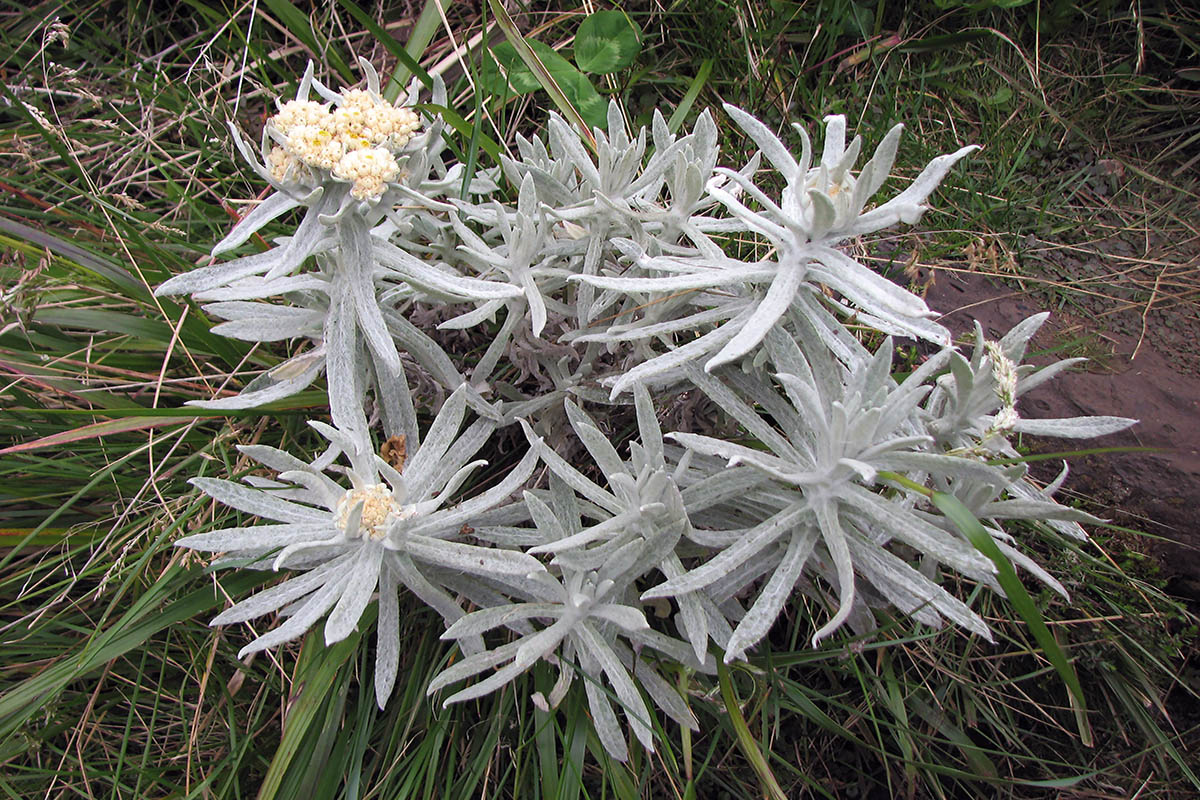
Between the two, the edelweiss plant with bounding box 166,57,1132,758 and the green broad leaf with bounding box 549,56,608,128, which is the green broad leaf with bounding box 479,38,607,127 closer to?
the green broad leaf with bounding box 549,56,608,128

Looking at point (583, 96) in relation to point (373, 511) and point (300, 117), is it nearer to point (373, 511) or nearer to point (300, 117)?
point (300, 117)

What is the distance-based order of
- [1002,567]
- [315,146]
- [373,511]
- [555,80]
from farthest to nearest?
[555,80] < [373,511] < [315,146] < [1002,567]

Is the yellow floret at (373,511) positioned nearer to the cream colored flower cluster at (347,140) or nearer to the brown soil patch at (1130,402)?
the cream colored flower cluster at (347,140)

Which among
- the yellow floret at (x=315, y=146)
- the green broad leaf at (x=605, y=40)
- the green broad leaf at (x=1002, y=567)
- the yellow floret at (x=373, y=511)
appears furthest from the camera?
the green broad leaf at (x=605, y=40)

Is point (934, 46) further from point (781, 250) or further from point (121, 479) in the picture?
point (121, 479)

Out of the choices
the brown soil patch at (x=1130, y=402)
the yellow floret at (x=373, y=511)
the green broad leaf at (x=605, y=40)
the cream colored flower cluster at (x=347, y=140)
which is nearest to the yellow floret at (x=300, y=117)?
the cream colored flower cluster at (x=347, y=140)

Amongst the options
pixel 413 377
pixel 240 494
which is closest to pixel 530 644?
pixel 240 494

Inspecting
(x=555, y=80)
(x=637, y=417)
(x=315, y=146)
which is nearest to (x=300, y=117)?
(x=315, y=146)
